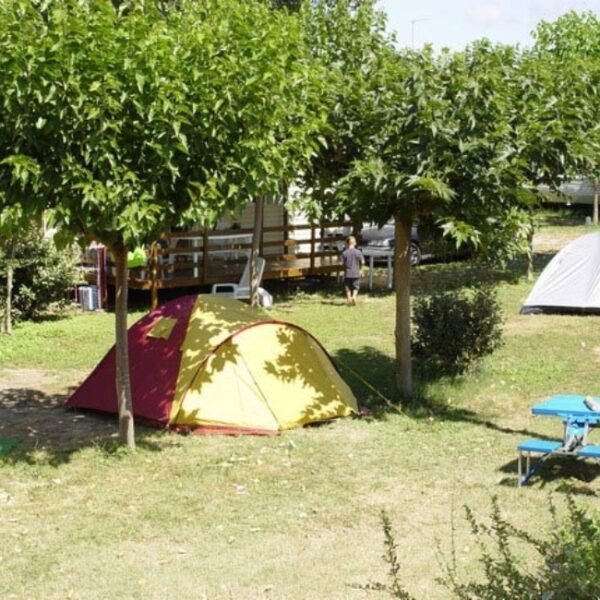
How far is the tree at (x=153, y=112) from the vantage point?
8.05m

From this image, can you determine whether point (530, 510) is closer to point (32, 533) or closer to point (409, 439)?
point (409, 439)

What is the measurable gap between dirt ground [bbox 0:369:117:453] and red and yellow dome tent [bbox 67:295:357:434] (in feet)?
0.89

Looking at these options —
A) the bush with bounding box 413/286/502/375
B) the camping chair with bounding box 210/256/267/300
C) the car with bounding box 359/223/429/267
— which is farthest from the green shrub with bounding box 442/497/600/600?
the car with bounding box 359/223/429/267

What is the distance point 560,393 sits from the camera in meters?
11.8

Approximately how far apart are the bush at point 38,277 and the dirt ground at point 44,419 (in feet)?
13.4

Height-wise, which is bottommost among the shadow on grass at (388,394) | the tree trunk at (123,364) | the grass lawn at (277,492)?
the grass lawn at (277,492)

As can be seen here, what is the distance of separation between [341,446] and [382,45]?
5147 millimetres

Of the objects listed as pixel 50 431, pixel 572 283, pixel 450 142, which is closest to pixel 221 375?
pixel 50 431

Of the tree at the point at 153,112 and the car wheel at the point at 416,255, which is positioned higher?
the tree at the point at 153,112

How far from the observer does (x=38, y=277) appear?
56.0 ft

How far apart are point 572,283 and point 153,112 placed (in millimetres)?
10475

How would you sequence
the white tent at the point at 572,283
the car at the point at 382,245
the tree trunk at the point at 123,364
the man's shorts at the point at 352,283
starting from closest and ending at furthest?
1. the tree trunk at the point at 123,364
2. the white tent at the point at 572,283
3. the man's shorts at the point at 352,283
4. the car at the point at 382,245

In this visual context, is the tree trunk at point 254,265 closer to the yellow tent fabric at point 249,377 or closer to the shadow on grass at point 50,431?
the shadow on grass at point 50,431

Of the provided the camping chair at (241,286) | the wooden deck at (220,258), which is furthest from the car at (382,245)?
the camping chair at (241,286)
